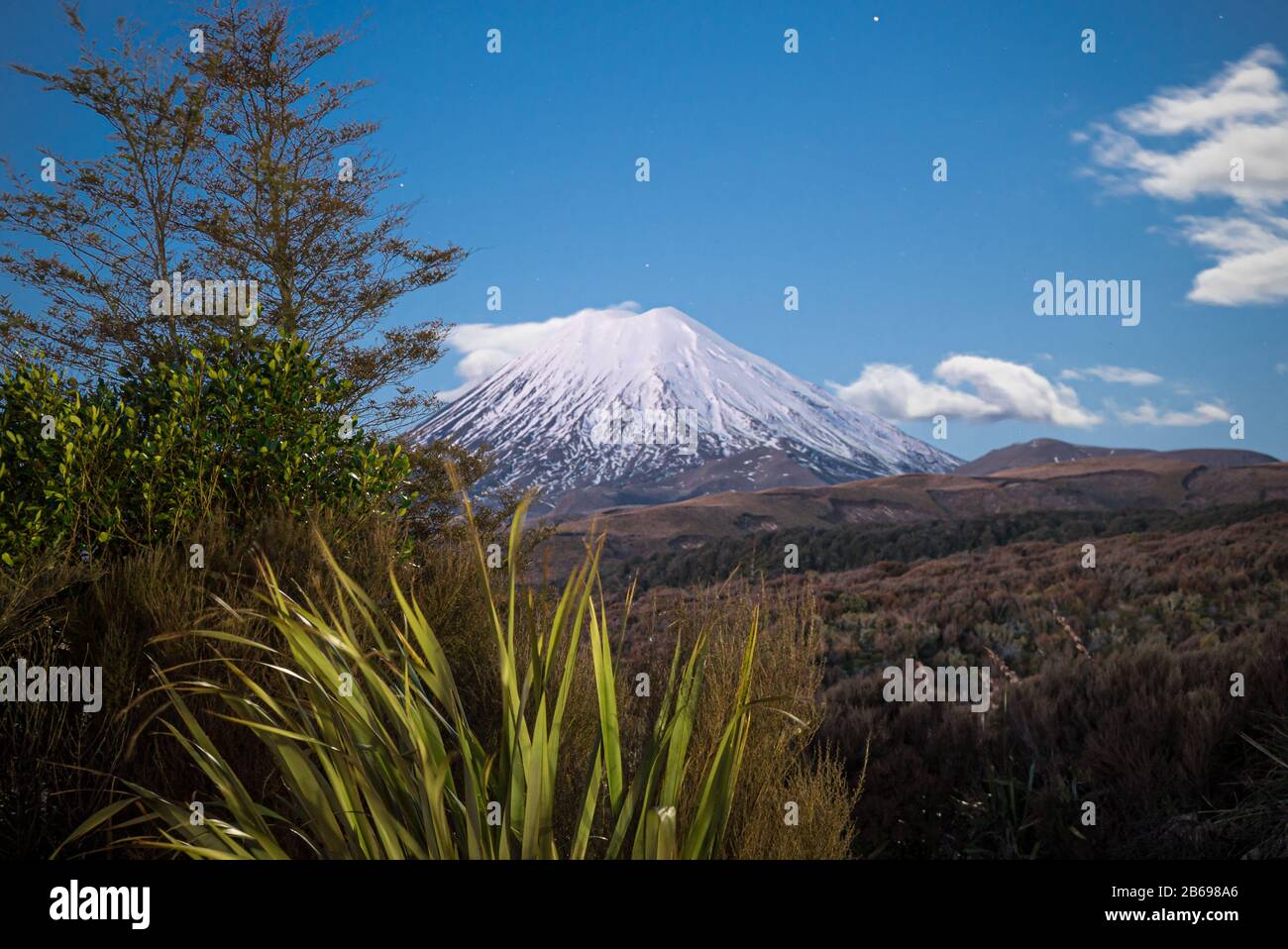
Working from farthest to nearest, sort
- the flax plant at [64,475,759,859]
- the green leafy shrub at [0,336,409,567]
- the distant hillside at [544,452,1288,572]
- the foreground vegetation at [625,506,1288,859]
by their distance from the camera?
the distant hillside at [544,452,1288,572] < the foreground vegetation at [625,506,1288,859] < the green leafy shrub at [0,336,409,567] < the flax plant at [64,475,759,859]

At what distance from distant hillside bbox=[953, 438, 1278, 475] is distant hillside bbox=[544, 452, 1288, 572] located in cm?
74

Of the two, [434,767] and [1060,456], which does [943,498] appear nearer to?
[1060,456]

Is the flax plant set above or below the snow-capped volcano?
below

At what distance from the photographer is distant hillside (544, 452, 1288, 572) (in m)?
22.2

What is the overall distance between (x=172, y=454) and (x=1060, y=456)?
96.8 feet

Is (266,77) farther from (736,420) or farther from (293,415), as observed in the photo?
(736,420)

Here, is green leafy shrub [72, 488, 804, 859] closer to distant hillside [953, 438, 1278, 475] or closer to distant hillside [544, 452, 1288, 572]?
distant hillside [544, 452, 1288, 572]

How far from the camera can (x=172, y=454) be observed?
4496 mm

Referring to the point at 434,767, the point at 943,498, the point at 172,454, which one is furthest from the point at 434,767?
the point at 943,498

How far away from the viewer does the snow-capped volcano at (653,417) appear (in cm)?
3556

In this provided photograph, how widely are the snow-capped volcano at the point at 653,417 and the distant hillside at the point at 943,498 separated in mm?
4702

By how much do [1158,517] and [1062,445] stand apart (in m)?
15.6

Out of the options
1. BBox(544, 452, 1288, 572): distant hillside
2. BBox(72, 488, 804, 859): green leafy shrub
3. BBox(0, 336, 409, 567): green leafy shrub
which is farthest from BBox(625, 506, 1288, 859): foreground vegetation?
BBox(544, 452, 1288, 572): distant hillside

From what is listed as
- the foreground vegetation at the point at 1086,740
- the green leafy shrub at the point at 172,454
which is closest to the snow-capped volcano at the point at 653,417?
the foreground vegetation at the point at 1086,740
